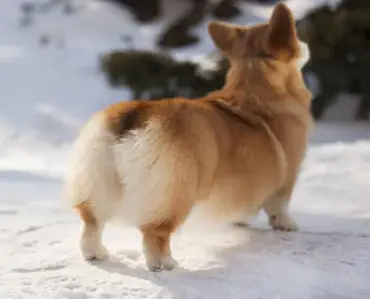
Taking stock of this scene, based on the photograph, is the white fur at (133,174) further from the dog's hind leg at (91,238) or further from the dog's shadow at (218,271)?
the dog's shadow at (218,271)

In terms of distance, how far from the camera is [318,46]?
7.41 meters

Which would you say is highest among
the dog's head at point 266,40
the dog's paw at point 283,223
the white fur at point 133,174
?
the dog's head at point 266,40

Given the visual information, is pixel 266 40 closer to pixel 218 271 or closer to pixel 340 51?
pixel 218 271

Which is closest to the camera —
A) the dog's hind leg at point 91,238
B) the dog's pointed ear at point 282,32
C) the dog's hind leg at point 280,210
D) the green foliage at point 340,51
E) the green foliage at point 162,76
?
the dog's hind leg at point 91,238

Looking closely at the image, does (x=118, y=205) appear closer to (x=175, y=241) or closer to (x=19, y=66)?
(x=175, y=241)

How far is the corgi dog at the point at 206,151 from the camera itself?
2578 mm

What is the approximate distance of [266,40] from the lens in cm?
322

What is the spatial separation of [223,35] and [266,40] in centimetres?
27

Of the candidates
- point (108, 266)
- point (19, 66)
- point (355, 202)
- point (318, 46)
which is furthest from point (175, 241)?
point (19, 66)

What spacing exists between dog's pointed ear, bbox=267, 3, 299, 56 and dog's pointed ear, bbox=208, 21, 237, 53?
9.7 inches

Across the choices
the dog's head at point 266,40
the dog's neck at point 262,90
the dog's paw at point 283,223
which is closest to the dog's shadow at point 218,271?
the dog's paw at point 283,223

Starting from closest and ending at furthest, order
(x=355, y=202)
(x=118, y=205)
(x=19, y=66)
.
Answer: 1. (x=118, y=205)
2. (x=355, y=202)
3. (x=19, y=66)

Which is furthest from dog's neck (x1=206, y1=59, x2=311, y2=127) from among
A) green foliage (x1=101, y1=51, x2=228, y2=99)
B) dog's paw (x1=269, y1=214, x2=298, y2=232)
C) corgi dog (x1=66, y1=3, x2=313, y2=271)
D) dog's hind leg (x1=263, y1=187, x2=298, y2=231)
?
green foliage (x1=101, y1=51, x2=228, y2=99)

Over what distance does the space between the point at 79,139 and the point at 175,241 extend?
Result: 776 millimetres
